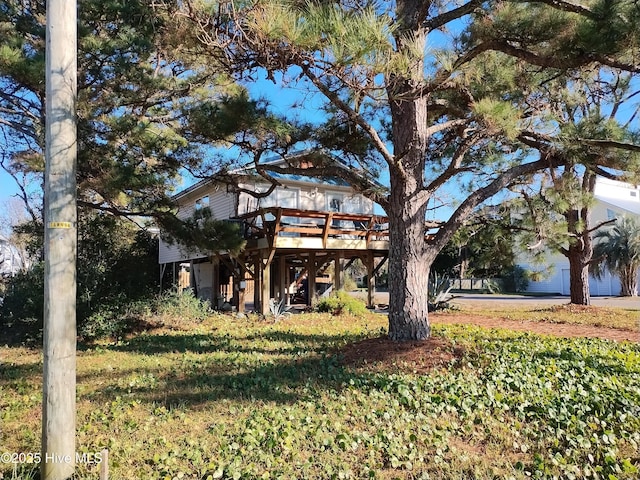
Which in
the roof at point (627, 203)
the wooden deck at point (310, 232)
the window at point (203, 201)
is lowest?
the wooden deck at point (310, 232)

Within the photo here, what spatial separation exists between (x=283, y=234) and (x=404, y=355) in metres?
9.84

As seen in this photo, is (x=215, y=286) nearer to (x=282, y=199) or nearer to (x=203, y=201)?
(x=203, y=201)

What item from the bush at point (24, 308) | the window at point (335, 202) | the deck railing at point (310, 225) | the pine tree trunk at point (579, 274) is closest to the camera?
the bush at point (24, 308)

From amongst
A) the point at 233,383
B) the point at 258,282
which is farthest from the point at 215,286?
the point at 233,383

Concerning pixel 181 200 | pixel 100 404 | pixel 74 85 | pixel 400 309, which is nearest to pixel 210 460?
pixel 100 404

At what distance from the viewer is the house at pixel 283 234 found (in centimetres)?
1310

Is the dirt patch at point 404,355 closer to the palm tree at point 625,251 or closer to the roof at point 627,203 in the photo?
the roof at point 627,203

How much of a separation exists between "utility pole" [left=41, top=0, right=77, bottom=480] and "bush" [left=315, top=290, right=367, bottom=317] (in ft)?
34.8

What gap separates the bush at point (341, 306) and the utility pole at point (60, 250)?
10.6m

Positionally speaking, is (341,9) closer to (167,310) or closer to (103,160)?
(103,160)

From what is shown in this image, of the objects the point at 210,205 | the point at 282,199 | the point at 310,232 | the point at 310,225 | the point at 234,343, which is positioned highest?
the point at 210,205

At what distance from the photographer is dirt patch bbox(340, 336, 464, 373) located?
17.2 feet

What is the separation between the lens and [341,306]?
13.5 meters

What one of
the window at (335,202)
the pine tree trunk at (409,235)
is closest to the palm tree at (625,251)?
the window at (335,202)
